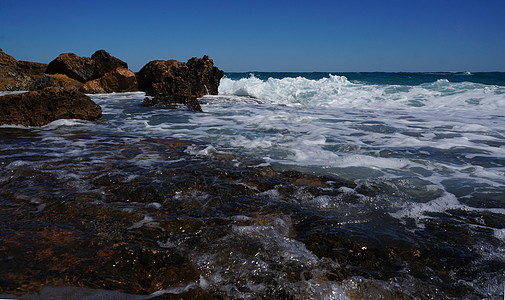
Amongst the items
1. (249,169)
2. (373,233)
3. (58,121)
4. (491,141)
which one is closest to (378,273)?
(373,233)

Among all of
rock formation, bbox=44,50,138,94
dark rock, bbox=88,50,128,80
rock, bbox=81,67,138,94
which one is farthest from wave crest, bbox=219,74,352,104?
dark rock, bbox=88,50,128,80

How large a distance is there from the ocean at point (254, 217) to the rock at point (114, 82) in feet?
28.7

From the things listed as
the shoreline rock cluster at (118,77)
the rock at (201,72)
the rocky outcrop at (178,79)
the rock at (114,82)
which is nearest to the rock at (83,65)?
the shoreline rock cluster at (118,77)

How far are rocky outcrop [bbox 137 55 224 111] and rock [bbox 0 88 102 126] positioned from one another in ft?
9.75

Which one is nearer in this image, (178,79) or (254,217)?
(254,217)

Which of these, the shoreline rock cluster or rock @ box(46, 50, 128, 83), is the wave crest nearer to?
the shoreline rock cluster

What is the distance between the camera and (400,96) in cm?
1313

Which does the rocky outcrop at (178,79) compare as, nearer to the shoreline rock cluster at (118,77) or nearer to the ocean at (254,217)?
the shoreline rock cluster at (118,77)

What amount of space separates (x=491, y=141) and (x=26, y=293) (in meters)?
5.95

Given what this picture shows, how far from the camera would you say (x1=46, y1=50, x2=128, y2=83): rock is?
1328 cm

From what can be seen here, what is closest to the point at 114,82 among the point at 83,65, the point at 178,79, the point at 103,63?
the point at 103,63

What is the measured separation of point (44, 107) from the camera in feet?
19.3

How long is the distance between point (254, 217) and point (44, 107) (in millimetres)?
5572

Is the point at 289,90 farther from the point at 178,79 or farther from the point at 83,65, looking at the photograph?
the point at 83,65
